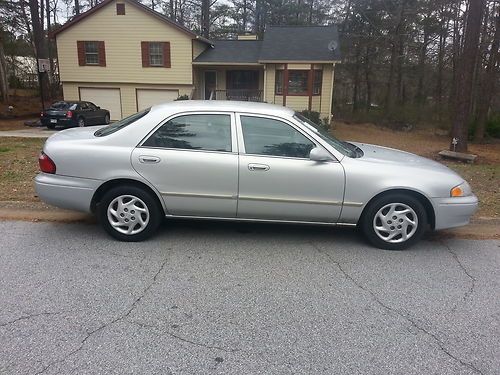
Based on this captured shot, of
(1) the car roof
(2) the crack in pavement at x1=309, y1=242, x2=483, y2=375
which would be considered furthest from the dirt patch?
(1) the car roof

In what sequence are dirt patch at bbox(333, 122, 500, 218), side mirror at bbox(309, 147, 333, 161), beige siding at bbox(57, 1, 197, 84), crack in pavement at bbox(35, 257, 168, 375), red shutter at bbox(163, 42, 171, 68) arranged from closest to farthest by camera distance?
crack in pavement at bbox(35, 257, 168, 375)
side mirror at bbox(309, 147, 333, 161)
dirt patch at bbox(333, 122, 500, 218)
beige siding at bbox(57, 1, 197, 84)
red shutter at bbox(163, 42, 171, 68)

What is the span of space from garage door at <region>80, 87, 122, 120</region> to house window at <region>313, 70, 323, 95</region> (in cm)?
1159

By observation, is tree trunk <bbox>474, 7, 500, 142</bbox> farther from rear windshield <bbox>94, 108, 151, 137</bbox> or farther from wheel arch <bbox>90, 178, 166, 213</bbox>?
wheel arch <bbox>90, 178, 166, 213</bbox>

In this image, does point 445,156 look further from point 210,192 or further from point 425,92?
point 425,92

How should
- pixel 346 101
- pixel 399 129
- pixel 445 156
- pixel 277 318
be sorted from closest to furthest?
pixel 277 318, pixel 445 156, pixel 399 129, pixel 346 101

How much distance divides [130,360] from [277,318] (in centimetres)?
111

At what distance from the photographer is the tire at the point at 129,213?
4148 mm

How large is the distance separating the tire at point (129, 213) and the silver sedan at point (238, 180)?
0.04 ft

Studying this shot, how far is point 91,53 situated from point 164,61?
438 centimetres

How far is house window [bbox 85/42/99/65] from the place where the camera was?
70.9 ft

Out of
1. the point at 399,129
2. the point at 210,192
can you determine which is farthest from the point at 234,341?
the point at 399,129

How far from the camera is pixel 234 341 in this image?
262 centimetres

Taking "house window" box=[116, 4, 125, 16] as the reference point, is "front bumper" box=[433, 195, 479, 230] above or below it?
below

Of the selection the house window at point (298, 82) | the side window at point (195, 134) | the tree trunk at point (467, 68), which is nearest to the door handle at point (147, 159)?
the side window at point (195, 134)
